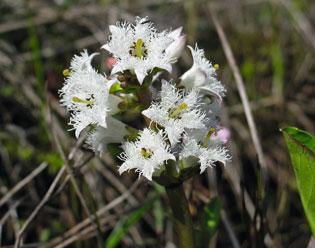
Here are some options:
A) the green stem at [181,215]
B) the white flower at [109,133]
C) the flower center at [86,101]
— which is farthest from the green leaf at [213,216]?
the flower center at [86,101]

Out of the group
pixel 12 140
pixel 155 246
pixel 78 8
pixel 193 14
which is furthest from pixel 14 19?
pixel 155 246

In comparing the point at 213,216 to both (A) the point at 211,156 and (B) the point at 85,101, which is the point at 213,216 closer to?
(A) the point at 211,156

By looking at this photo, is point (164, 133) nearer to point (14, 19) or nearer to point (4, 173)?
point (4, 173)

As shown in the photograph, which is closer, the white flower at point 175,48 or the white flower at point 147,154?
the white flower at point 147,154

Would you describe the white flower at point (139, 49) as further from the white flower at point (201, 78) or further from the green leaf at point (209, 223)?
the green leaf at point (209, 223)

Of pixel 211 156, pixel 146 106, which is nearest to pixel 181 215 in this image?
pixel 211 156

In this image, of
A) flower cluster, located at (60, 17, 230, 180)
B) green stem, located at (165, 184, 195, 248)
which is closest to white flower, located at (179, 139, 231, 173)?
flower cluster, located at (60, 17, 230, 180)
